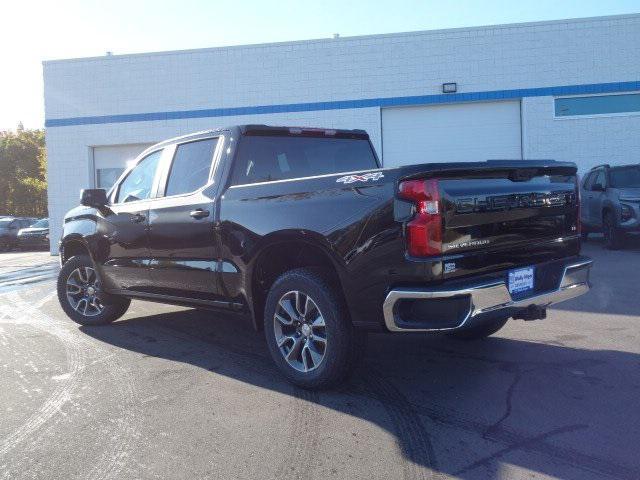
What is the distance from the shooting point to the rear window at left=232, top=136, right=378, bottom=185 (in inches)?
190

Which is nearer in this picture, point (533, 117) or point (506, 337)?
point (506, 337)

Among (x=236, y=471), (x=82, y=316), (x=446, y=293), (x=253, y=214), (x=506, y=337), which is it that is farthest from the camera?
(x=82, y=316)

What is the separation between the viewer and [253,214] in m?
4.29

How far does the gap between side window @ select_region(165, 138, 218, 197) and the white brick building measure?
37.6ft

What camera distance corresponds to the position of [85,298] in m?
6.44

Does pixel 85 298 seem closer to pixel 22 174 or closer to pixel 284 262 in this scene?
pixel 284 262

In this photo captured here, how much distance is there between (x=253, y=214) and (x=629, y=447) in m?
2.72

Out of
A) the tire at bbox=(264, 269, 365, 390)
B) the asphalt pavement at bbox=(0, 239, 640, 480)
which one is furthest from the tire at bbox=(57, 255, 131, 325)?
the tire at bbox=(264, 269, 365, 390)

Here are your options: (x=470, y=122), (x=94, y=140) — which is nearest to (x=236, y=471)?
(x=470, y=122)

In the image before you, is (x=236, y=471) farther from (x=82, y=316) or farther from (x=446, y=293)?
(x=82, y=316)

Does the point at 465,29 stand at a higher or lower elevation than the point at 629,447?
higher

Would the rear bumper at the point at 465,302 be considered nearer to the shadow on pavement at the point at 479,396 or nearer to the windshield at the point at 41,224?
the shadow on pavement at the point at 479,396

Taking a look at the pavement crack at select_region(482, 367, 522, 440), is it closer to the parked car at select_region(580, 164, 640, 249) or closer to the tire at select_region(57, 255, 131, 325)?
the tire at select_region(57, 255, 131, 325)

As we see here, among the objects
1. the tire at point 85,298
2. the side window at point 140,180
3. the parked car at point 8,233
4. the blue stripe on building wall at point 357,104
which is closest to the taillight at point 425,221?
the side window at point 140,180
